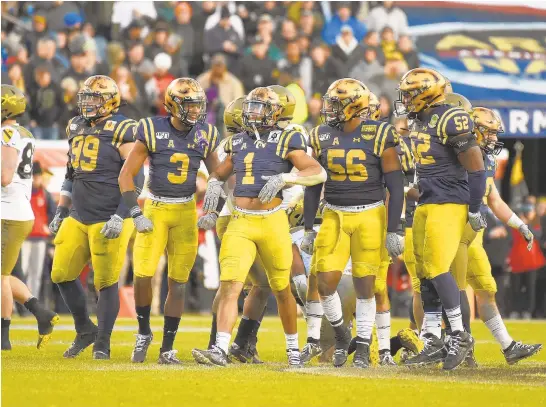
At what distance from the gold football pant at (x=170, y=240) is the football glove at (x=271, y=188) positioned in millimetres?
818

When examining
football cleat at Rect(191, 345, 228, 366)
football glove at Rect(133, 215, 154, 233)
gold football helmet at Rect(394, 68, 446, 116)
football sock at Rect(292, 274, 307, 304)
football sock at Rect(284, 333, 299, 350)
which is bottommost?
football cleat at Rect(191, 345, 228, 366)

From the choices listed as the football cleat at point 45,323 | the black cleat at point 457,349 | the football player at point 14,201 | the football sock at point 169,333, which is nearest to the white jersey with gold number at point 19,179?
the football player at point 14,201

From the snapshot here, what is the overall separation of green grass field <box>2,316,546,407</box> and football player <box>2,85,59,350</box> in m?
0.34

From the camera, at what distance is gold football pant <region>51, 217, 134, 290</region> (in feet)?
30.2

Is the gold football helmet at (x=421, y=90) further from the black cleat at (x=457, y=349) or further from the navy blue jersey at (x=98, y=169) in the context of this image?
the navy blue jersey at (x=98, y=169)

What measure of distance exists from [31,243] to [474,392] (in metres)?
9.37

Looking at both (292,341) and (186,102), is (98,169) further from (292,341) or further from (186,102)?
(292,341)

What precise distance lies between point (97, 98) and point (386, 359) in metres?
2.84

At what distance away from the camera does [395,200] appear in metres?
8.45

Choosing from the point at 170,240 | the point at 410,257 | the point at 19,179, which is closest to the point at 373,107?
the point at 410,257

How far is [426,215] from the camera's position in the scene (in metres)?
8.50

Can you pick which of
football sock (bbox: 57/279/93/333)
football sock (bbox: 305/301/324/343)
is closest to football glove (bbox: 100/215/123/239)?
football sock (bbox: 57/279/93/333)

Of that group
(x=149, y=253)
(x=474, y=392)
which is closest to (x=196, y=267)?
(x=149, y=253)

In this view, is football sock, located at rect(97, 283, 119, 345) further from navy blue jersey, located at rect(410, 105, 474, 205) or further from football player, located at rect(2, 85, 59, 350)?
→ navy blue jersey, located at rect(410, 105, 474, 205)
